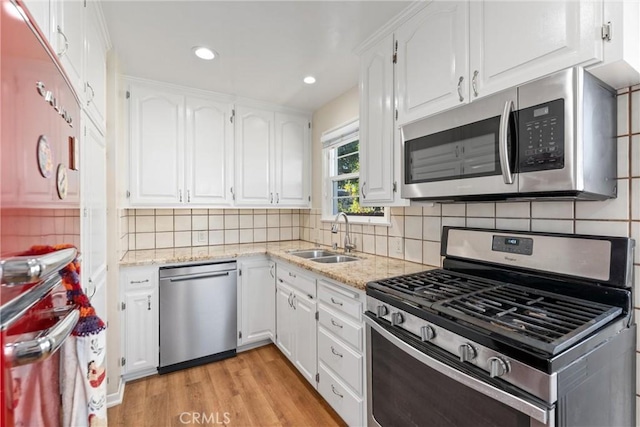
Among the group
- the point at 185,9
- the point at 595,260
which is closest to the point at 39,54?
the point at 185,9

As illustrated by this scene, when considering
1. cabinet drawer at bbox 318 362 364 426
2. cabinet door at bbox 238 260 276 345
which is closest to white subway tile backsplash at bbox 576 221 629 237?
cabinet drawer at bbox 318 362 364 426

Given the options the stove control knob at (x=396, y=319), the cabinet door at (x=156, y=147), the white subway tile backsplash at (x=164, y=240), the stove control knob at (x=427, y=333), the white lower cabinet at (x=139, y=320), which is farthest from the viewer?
the white subway tile backsplash at (x=164, y=240)

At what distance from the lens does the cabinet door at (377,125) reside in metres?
1.77

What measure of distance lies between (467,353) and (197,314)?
6.98ft

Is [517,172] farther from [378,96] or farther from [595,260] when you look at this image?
[378,96]

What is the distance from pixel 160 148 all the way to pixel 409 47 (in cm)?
213

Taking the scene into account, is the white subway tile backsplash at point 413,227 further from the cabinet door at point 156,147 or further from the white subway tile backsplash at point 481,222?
the cabinet door at point 156,147

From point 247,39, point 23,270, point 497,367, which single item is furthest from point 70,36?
point 497,367

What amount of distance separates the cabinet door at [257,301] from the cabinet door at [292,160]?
79 centimetres

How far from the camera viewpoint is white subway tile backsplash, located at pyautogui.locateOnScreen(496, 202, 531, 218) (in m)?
1.40

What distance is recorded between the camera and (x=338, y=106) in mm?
2875

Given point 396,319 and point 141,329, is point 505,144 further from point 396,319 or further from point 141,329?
point 141,329

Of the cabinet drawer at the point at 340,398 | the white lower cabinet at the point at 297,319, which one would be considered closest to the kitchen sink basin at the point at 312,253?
the white lower cabinet at the point at 297,319

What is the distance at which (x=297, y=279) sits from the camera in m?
2.24
